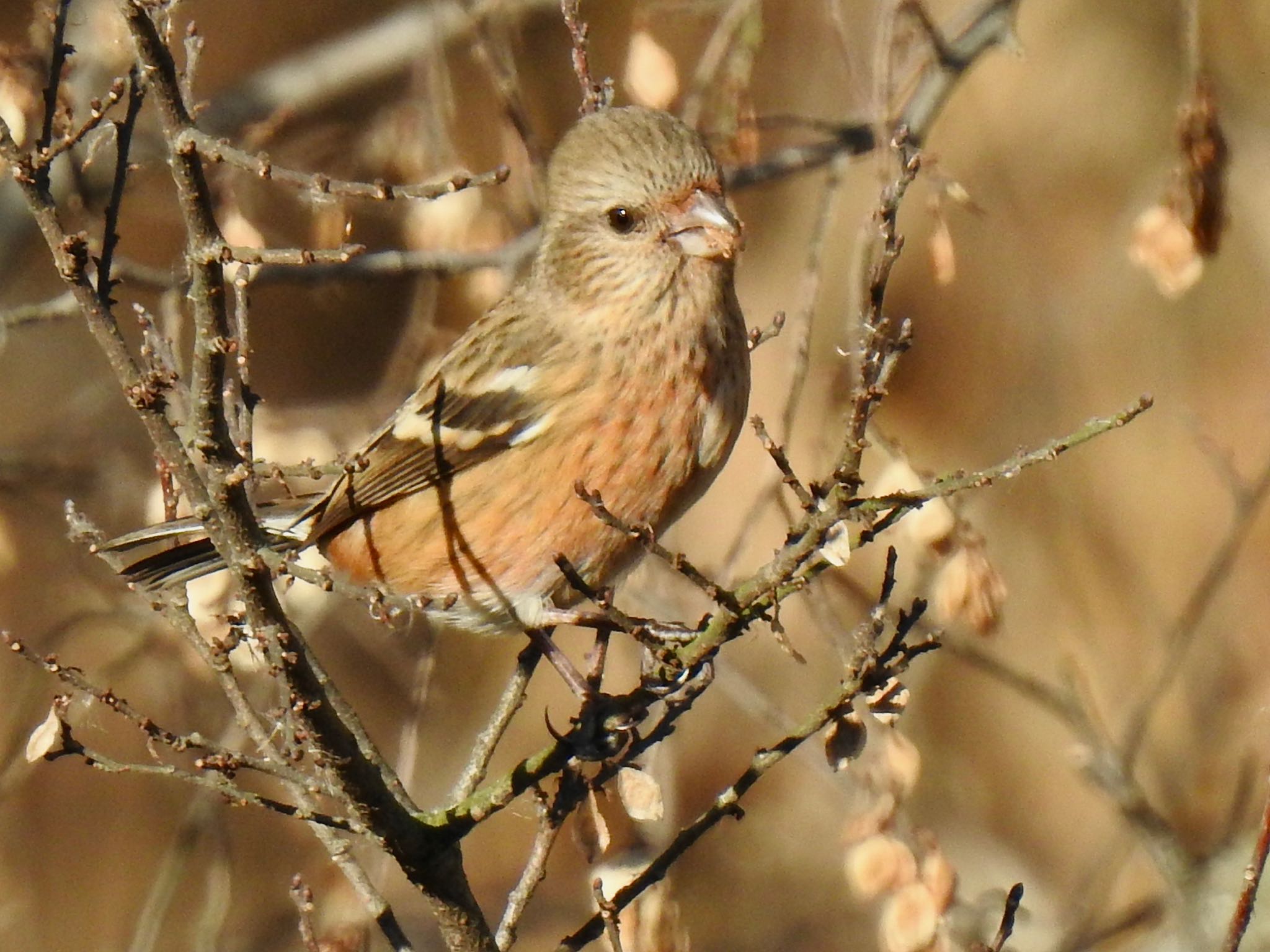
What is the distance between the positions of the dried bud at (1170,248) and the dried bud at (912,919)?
176cm

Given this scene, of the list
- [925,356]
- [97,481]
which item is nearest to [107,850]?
[97,481]

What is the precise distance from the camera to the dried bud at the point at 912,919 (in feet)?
11.6

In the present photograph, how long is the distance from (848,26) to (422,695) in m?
4.47

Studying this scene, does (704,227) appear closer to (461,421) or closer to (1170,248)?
(461,421)

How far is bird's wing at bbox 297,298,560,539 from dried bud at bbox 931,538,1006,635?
106 cm

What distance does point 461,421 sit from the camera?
158 inches

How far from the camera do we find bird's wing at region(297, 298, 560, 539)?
3889 mm

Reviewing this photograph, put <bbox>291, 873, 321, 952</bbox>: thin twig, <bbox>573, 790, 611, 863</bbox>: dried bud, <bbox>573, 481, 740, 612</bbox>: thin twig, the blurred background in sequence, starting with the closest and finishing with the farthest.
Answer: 1. <bbox>573, 481, 740, 612</bbox>: thin twig
2. <bbox>291, 873, 321, 952</bbox>: thin twig
3. <bbox>573, 790, 611, 863</bbox>: dried bud
4. the blurred background

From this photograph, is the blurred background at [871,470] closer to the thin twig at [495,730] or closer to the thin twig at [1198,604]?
the thin twig at [1198,604]

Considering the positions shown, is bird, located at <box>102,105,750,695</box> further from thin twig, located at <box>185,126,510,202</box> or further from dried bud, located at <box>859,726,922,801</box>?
thin twig, located at <box>185,126,510,202</box>

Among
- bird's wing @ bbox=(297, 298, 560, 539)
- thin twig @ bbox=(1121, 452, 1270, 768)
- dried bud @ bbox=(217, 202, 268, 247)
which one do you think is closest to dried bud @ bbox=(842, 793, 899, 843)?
bird's wing @ bbox=(297, 298, 560, 539)

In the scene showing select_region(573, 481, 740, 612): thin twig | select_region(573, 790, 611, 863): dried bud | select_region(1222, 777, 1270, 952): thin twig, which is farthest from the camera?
select_region(573, 790, 611, 863): dried bud

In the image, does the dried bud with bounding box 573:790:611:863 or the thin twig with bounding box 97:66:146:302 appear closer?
Answer: the thin twig with bounding box 97:66:146:302

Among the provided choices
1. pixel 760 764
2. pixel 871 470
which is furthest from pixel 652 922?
pixel 871 470
